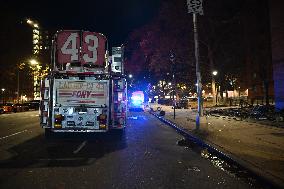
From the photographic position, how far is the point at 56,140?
13.9 m

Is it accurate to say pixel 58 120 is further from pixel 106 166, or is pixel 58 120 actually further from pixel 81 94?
pixel 106 166

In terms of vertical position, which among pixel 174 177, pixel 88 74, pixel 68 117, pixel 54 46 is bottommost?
pixel 174 177

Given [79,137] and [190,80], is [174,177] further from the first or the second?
[190,80]

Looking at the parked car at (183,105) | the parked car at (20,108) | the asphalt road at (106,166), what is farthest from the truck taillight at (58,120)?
the parked car at (20,108)

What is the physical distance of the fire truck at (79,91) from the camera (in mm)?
13078

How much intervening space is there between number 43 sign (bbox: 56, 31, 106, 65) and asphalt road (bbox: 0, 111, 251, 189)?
135 inches

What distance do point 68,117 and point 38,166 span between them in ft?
15.1

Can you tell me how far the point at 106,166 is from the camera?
8.66 meters

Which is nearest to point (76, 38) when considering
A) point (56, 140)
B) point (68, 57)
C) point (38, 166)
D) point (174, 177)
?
point (68, 57)

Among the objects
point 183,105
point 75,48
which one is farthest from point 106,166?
point 183,105

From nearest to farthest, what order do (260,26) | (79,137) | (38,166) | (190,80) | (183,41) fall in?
(38,166), (79,137), (260,26), (183,41), (190,80)

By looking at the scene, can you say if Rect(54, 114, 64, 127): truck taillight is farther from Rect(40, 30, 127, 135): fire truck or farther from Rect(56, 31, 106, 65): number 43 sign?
Rect(56, 31, 106, 65): number 43 sign

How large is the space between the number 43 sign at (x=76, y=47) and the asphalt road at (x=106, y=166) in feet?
11.3

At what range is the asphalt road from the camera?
693cm
